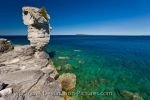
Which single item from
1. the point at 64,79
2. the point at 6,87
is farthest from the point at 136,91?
the point at 6,87

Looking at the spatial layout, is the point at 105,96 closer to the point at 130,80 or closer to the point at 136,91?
the point at 136,91

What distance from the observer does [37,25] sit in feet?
114

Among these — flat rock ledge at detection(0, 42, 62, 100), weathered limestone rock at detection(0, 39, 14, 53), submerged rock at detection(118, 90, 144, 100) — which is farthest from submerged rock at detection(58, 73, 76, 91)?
weathered limestone rock at detection(0, 39, 14, 53)

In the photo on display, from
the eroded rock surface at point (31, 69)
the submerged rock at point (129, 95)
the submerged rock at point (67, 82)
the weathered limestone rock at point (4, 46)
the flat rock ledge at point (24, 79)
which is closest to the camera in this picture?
the flat rock ledge at point (24, 79)

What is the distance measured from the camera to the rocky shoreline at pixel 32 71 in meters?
17.9

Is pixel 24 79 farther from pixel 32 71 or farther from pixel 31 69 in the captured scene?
pixel 31 69

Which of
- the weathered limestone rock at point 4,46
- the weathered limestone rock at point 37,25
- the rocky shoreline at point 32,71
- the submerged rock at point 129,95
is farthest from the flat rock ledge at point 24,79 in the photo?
the submerged rock at point 129,95

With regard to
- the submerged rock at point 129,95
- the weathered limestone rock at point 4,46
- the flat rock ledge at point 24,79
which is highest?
the weathered limestone rock at point 4,46

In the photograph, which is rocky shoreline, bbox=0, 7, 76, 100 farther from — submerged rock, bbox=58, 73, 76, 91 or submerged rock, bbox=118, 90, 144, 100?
submerged rock, bbox=118, 90, 144, 100

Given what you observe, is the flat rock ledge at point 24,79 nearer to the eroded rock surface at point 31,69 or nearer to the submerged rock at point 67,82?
the eroded rock surface at point 31,69

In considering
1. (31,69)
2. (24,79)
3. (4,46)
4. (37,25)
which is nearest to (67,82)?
(31,69)

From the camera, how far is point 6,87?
1852cm

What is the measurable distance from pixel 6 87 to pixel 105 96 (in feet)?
36.3

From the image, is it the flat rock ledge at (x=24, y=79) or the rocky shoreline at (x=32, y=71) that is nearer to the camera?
the flat rock ledge at (x=24, y=79)
